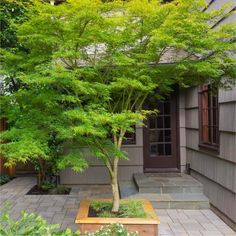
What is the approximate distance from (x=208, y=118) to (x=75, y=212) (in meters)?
2.88

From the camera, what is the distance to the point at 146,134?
6910 mm

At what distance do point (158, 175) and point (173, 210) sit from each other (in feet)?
5.26

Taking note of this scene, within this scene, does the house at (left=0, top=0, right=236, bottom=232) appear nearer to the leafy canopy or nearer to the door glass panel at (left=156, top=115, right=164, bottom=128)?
the door glass panel at (left=156, top=115, right=164, bottom=128)

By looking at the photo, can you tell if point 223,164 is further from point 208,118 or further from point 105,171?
point 105,171

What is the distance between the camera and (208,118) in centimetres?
558

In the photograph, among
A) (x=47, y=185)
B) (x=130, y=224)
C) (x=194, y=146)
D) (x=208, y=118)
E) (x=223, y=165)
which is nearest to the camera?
(x=130, y=224)

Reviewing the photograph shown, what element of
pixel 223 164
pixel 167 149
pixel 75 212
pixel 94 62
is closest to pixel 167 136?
pixel 167 149

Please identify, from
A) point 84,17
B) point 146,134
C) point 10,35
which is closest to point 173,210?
point 146,134

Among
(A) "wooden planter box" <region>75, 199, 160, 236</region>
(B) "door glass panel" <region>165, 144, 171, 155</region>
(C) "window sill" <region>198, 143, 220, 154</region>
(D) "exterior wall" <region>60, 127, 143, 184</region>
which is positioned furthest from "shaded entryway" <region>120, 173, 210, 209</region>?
(A) "wooden planter box" <region>75, 199, 160, 236</region>

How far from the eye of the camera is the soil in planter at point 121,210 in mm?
3689

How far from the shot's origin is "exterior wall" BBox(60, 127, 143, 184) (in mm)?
6766

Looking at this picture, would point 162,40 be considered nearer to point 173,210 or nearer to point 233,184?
point 233,184

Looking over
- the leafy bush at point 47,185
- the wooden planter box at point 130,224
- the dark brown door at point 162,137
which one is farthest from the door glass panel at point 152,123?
the wooden planter box at point 130,224

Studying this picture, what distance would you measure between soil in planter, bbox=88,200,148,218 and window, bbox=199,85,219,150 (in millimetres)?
1761
